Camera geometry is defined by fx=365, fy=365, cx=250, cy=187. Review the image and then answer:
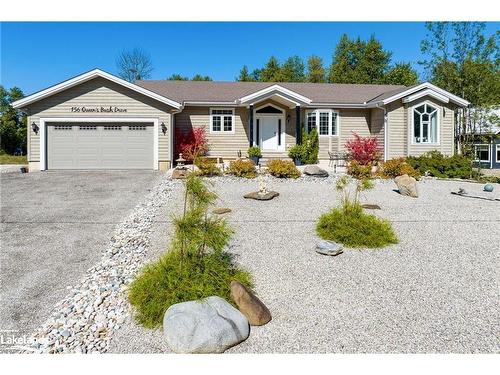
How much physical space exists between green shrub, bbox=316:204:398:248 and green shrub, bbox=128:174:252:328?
2.62m

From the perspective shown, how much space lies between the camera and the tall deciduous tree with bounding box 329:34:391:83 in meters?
41.6

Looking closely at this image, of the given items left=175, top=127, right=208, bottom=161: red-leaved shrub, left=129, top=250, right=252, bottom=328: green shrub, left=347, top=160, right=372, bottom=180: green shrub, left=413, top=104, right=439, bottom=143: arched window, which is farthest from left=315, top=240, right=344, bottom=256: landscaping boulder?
left=413, top=104, right=439, bottom=143: arched window

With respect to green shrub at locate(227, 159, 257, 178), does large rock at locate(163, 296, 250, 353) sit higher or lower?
lower

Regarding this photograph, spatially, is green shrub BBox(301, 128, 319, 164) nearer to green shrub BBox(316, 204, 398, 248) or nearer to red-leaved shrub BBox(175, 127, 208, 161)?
red-leaved shrub BBox(175, 127, 208, 161)

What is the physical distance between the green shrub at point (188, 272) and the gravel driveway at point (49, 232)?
1236 millimetres

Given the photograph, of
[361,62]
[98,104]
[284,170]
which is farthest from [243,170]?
[361,62]

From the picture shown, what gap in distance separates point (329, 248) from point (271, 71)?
40946mm

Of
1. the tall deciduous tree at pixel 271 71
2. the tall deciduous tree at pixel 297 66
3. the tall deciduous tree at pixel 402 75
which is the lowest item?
the tall deciduous tree at pixel 402 75

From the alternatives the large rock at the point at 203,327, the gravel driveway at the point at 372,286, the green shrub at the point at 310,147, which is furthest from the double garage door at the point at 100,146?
the large rock at the point at 203,327

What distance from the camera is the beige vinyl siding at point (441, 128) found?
18.6 metres

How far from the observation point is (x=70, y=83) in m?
15.8

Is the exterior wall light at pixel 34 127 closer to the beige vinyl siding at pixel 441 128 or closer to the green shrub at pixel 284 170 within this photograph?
the green shrub at pixel 284 170

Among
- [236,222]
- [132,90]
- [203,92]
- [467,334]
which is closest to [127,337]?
[467,334]

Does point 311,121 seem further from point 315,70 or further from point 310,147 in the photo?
point 315,70
